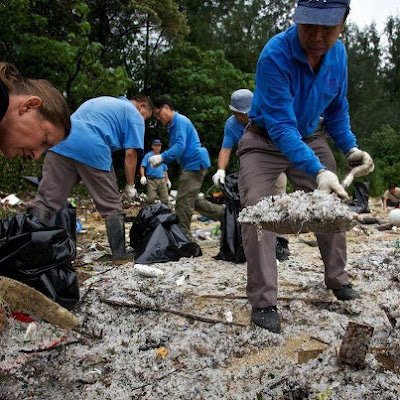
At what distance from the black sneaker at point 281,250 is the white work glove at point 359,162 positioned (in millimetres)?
1617

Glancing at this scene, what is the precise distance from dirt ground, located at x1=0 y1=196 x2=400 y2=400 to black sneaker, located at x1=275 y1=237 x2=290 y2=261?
604 mm

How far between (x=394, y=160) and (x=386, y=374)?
21.3m

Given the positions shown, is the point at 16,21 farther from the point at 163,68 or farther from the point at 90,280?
the point at 90,280

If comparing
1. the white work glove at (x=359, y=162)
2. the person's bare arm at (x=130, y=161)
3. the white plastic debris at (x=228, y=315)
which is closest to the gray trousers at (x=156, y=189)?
the person's bare arm at (x=130, y=161)

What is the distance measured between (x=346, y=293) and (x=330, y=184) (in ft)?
3.57

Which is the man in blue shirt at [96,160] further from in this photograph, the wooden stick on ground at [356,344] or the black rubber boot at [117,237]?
the wooden stick on ground at [356,344]

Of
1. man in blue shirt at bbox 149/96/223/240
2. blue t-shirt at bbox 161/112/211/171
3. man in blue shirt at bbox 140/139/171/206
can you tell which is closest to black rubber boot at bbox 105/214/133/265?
man in blue shirt at bbox 149/96/223/240

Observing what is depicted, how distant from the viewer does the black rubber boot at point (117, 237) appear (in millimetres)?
4094

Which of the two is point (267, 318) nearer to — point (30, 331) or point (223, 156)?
point (30, 331)

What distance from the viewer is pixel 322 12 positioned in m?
2.31

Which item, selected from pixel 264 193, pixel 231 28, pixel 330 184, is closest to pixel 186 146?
pixel 264 193

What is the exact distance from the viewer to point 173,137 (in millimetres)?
5289

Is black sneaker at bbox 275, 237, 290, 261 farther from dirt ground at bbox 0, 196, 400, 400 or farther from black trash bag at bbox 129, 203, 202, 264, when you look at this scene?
black trash bag at bbox 129, 203, 202, 264

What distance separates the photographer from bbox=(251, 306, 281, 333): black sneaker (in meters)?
2.63
